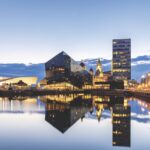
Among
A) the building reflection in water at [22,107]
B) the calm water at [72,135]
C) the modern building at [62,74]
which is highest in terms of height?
the modern building at [62,74]

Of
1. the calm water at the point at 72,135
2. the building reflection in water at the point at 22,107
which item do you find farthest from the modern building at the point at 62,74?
the calm water at the point at 72,135

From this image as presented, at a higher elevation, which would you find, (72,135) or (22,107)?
(22,107)

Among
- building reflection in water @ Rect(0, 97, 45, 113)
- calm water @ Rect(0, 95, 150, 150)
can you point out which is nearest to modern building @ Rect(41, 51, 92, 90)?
building reflection in water @ Rect(0, 97, 45, 113)

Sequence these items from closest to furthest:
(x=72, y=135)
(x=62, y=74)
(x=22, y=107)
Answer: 1. (x=72, y=135)
2. (x=22, y=107)
3. (x=62, y=74)

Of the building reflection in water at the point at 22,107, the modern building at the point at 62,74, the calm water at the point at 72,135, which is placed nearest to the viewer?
the calm water at the point at 72,135

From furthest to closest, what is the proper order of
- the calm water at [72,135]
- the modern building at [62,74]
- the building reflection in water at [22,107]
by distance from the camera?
the modern building at [62,74] < the building reflection in water at [22,107] < the calm water at [72,135]

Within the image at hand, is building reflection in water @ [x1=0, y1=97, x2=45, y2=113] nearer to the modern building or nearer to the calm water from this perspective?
the calm water

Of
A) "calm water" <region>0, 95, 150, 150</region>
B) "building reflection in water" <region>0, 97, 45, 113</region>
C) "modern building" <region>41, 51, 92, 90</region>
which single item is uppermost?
"modern building" <region>41, 51, 92, 90</region>

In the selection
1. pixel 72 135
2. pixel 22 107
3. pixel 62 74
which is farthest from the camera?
pixel 62 74

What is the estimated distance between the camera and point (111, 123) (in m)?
39.3

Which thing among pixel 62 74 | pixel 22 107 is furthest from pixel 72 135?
pixel 62 74

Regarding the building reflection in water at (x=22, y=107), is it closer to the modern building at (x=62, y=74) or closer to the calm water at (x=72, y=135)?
the calm water at (x=72, y=135)

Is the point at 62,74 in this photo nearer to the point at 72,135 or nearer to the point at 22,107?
the point at 22,107

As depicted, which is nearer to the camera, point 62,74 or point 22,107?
point 22,107
